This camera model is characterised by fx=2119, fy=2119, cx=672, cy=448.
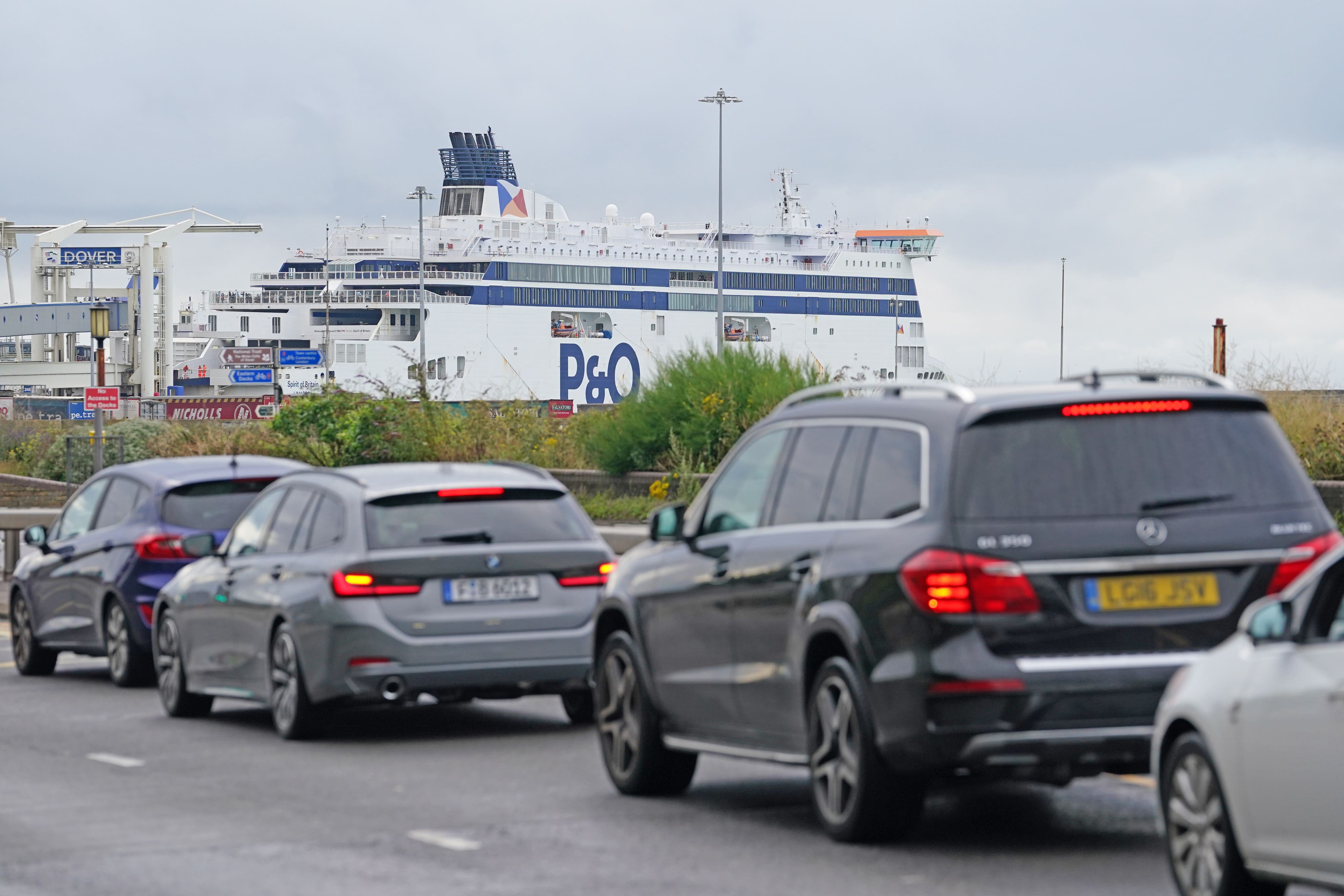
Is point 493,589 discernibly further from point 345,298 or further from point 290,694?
point 345,298

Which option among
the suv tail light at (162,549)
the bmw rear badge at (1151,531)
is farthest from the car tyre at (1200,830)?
the suv tail light at (162,549)

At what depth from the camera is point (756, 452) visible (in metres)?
8.49

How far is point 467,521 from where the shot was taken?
36.4ft

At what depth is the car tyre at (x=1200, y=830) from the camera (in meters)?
5.91

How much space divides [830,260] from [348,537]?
10263 cm

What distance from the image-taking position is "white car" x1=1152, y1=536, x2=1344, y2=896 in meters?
5.48

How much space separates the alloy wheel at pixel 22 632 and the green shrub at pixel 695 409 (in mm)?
10510

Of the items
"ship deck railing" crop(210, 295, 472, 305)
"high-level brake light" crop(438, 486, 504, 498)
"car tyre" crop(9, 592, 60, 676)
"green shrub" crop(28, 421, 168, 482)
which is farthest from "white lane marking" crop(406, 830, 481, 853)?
"ship deck railing" crop(210, 295, 472, 305)

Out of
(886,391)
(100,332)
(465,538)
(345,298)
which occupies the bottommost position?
(465,538)

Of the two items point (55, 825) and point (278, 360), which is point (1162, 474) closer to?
point (55, 825)

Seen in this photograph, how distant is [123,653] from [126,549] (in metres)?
0.75

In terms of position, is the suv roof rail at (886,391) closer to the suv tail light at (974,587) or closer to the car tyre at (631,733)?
the suv tail light at (974,587)

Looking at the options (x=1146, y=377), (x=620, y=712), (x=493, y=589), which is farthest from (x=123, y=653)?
(x=1146, y=377)

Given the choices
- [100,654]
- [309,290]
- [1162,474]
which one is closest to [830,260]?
[309,290]
